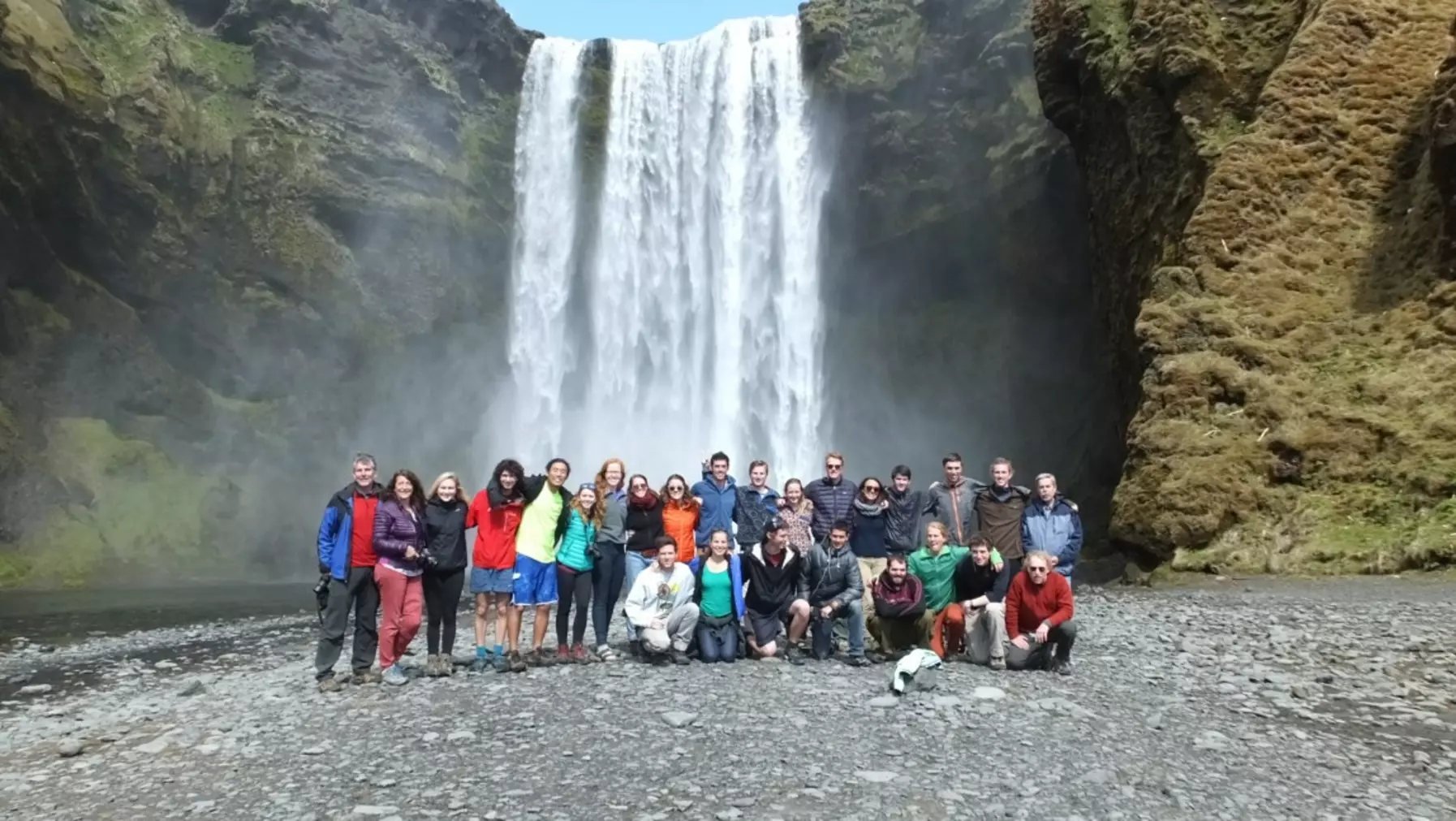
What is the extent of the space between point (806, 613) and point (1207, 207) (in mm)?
13302

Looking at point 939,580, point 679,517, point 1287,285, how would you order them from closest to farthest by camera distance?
point 939,580 < point 679,517 < point 1287,285

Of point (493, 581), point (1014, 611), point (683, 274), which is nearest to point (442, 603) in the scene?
point (493, 581)

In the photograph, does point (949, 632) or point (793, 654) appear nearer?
point (949, 632)

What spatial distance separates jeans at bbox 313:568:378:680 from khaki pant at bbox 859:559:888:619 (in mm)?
4719

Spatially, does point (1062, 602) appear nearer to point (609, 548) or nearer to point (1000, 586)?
point (1000, 586)

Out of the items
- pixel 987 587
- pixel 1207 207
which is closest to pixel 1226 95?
pixel 1207 207

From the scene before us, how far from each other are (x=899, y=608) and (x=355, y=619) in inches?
204

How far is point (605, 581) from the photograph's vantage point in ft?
33.1

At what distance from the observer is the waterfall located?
36750 mm

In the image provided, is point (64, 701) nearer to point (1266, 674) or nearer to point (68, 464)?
point (1266, 674)

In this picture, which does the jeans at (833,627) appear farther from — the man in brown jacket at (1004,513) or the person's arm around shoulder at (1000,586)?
the man in brown jacket at (1004,513)

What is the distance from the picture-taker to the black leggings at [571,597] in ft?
32.1

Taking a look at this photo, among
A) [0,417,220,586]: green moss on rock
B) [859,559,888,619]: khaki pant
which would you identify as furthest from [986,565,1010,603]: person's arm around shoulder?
[0,417,220,586]: green moss on rock

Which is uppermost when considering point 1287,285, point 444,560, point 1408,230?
point 1408,230
